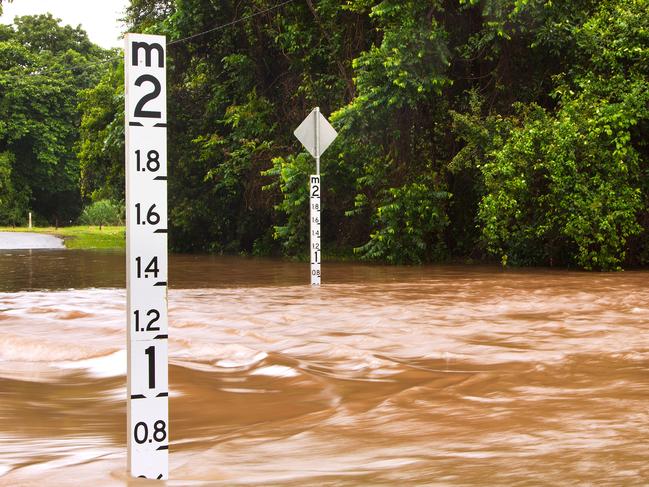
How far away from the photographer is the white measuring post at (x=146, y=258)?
4.02 meters

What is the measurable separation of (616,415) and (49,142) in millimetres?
63432

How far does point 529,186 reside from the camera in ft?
66.1

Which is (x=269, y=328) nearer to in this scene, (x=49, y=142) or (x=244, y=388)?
(x=244, y=388)

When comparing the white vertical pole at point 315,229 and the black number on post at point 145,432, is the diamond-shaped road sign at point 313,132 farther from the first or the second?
the black number on post at point 145,432

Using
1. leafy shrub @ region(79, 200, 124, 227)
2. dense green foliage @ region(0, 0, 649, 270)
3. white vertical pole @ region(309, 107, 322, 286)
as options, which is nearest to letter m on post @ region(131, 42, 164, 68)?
white vertical pole @ region(309, 107, 322, 286)

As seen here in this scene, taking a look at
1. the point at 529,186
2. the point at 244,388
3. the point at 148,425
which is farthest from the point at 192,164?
the point at 148,425

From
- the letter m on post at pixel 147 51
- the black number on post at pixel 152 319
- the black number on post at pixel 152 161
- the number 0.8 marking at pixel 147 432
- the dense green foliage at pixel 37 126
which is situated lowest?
the number 0.8 marking at pixel 147 432

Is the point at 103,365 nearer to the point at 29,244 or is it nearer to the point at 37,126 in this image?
the point at 29,244

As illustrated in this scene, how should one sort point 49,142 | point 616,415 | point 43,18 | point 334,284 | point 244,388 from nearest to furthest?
point 616,415 → point 244,388 → point 334,284 → point 49,142 → point 43,18

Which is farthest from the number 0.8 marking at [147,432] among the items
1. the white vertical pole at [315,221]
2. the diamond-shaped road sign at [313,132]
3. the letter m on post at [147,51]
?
the diamond-shaped road sign at [313,132]

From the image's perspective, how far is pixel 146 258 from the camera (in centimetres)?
408

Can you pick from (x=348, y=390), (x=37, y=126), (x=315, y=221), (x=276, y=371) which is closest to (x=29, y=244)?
(x=315, y=221)

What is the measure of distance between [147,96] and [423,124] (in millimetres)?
19756

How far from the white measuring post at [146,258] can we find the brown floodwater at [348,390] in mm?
281
